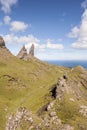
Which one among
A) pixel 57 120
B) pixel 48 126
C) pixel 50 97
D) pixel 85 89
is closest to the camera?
pixel 48 126

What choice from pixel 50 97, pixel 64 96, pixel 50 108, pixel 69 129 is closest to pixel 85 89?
pixel 50 97

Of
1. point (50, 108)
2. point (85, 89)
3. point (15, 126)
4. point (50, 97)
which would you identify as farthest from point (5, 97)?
point (15, 126)

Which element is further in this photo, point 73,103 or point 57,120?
point 73,103

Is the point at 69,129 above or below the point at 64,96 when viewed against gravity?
below

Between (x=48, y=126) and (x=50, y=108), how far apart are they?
21.0 m

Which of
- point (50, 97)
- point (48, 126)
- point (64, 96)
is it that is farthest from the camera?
point (50, 97)

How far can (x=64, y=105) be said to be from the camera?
124 m

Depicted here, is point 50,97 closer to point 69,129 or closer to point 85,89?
point 85,89

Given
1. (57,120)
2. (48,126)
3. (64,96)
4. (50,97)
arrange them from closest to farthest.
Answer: (48,126) → (57,120) → (64,96) → (50,97)

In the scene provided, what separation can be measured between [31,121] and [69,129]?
1663 cm

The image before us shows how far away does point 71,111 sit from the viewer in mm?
119562

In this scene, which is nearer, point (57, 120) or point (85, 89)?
point (57, 120)

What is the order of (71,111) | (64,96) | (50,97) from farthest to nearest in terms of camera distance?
(50,97)
(64,96)
(71,111)

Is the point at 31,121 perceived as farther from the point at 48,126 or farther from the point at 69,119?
the point at 69,119
